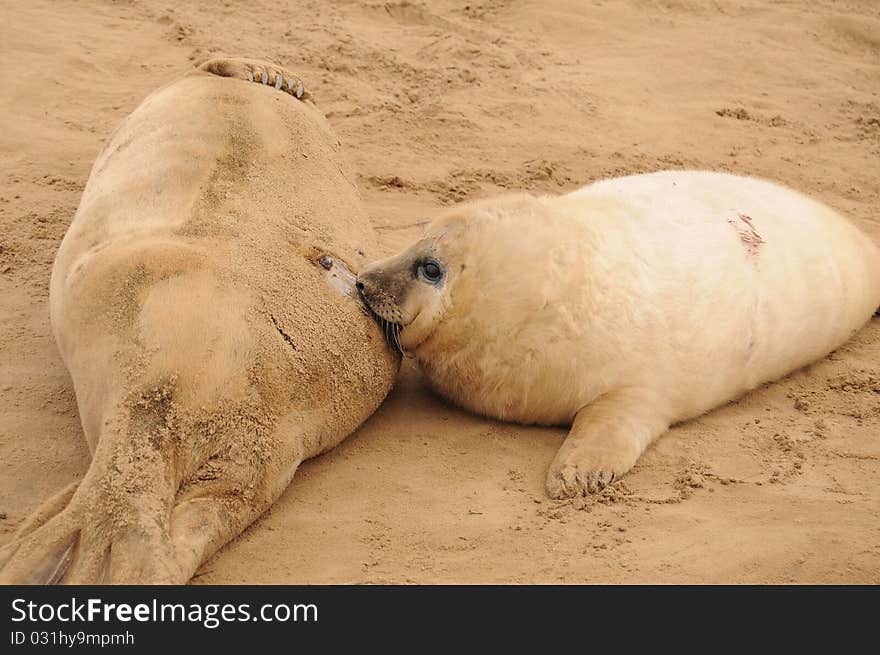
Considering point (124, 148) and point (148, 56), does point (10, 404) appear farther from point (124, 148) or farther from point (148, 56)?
point (148, 56)

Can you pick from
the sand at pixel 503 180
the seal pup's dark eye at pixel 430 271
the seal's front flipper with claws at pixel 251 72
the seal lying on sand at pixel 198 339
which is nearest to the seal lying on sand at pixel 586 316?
the seal pup's dark eye at pixel 430 271

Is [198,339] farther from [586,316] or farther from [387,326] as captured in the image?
[586,316]

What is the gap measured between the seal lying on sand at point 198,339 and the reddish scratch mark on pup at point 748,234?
1.43 m

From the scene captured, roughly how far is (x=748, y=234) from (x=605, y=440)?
3.94 feet

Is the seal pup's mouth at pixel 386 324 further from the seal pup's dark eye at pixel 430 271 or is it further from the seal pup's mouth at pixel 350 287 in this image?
the seal pup's dark eye at pixel 430 271

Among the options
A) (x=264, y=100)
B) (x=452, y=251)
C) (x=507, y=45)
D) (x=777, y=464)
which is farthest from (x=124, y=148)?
(x=507, y=45)

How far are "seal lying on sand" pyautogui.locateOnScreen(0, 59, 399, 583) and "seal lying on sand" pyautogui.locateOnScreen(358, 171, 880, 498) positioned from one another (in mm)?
257

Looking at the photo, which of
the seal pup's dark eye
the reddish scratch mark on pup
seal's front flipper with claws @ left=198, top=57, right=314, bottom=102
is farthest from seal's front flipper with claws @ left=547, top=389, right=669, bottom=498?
seal's front flipper with claws @ left=198, top=57, right=314, bottom=102

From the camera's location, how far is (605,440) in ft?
11.8

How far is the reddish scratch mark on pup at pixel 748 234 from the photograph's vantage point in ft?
14.0

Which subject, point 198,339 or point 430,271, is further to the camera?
point 430,271

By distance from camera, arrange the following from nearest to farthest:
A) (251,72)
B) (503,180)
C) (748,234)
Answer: (748,234) → (251,72) → (503,180)

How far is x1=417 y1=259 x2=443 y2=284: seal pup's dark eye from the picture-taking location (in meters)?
3.82

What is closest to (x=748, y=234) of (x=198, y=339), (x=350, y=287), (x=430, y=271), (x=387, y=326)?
(x=430, y=271)
